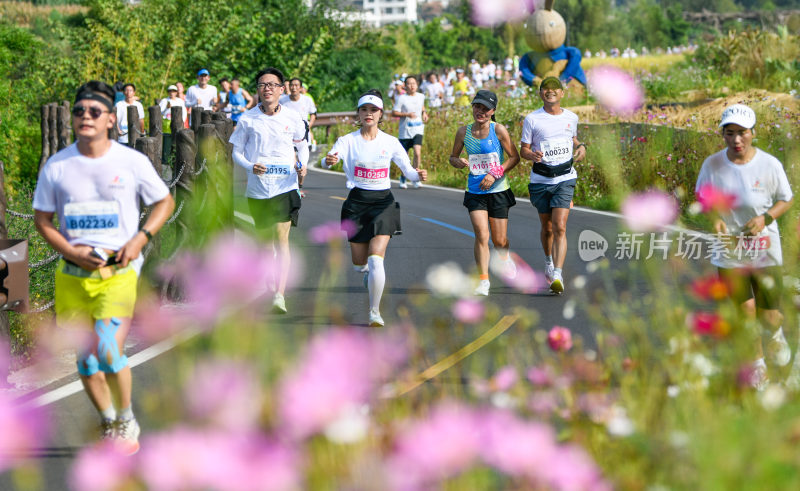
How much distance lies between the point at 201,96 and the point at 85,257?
2063cm

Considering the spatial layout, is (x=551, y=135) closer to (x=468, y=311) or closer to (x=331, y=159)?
(x=331, y=159)

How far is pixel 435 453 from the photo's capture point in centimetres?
293

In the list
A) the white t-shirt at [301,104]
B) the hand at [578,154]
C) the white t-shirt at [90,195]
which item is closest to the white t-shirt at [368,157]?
the hand at [578,154]

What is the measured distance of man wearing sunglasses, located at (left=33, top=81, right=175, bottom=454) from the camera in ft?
20.2

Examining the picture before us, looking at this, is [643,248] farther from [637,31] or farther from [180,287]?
[637,31]

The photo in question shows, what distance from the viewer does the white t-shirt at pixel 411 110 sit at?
74.6 feet

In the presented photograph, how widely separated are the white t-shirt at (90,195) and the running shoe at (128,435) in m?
0.93

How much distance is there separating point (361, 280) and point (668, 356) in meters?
7.68

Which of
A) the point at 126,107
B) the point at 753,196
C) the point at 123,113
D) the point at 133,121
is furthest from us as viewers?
the point at 123,113

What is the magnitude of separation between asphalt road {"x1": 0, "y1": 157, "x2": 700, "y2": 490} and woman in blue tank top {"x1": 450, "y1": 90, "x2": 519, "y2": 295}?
58 cm

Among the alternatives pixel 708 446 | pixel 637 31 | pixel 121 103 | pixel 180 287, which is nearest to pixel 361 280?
pixel 180 287

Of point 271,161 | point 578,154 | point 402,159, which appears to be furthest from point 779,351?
point 271,161

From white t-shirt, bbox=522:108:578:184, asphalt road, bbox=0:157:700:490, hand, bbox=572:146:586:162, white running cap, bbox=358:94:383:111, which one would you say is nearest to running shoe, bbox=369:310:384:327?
asphalt road, bbox=0:157:700:490

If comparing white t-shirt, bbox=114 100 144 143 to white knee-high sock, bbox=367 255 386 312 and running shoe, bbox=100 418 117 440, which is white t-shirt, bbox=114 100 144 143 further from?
running shoe, bbox=100 418 117 440
